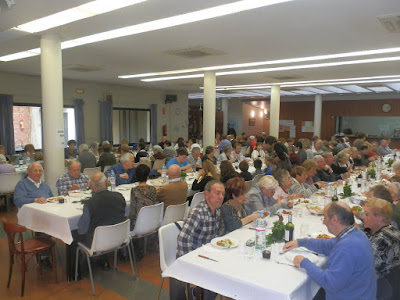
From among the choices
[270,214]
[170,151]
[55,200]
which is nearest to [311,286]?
[270,214]

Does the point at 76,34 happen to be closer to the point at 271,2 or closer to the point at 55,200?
the point at 55,200

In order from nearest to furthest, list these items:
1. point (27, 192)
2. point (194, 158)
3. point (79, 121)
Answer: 1. point (27, 192)
2. point (194, 158)
3. point (79, 121)

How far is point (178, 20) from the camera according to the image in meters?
4.62

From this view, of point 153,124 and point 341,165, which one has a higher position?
point 153,124

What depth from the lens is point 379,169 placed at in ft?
23.9

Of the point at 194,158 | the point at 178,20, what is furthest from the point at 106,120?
the point at 178,20

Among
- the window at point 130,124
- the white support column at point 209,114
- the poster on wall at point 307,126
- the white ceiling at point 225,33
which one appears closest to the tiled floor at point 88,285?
the white ceiling at point 225,33

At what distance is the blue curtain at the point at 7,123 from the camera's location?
9.65 metres

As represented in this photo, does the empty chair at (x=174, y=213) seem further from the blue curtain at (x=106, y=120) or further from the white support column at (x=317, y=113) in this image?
the white support column at (x=317, y=113)

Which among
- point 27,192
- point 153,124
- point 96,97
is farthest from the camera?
point 153,124

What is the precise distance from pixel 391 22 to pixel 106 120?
10.2m

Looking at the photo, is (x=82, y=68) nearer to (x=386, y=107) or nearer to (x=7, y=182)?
(x=7, y=182)

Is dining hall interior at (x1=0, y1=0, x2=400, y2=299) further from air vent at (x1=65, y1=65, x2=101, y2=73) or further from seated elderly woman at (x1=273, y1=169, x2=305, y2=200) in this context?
seated elderly woman at (x1=273, y1=169, x2=305, y2=200)

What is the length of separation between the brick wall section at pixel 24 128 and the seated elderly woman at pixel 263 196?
30.8 feet
